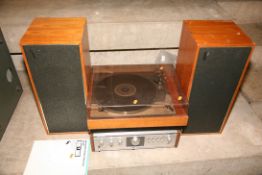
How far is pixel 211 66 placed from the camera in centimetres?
80

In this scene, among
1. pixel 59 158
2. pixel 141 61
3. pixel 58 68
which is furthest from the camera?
pixel 141 61

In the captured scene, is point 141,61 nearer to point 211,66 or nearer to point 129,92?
point 129,92

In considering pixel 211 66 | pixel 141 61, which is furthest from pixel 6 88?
pixel 211 66

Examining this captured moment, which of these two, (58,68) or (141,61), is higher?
(58,68)

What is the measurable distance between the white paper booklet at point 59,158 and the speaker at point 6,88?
195 millimetres

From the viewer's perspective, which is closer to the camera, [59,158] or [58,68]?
[58,68]

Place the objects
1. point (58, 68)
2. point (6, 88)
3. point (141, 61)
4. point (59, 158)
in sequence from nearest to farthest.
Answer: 1. point (58, 68)
2. point (59, 158)
3. point (6, 88)
4. point (141, 61)

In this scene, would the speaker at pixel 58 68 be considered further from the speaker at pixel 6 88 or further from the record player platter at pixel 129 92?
the speaker at pixel 6 88

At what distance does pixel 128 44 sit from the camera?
1.20m

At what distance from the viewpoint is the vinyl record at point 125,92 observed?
2.83 feet

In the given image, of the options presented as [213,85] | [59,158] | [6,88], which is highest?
[213,85]

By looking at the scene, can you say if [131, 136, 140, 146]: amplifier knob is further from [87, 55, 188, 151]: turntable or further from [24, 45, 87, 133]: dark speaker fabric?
[24, 45, 87, 133]: dark speaker fabric

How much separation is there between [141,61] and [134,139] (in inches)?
21.1

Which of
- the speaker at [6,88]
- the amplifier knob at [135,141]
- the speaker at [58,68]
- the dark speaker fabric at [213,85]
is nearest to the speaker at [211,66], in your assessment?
the dark speaker fabric at [213,85]
